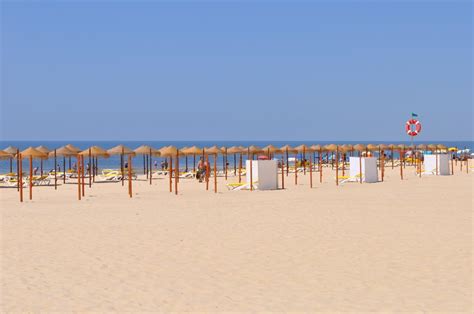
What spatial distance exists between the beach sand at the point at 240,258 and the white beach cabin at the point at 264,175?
543cm

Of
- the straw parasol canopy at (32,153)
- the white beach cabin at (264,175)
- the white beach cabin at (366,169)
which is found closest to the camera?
Result: the white beach cabin at (264,175)

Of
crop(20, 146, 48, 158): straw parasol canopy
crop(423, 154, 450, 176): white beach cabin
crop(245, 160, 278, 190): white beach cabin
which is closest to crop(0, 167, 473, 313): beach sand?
crop(245, 160, 278, 190): white beach cabin

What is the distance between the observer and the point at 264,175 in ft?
67.3

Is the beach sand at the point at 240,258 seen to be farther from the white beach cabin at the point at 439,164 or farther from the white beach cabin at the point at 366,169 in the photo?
the white beach cabin at the point at 439,164

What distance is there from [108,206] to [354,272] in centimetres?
918

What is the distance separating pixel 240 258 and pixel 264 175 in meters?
12.3

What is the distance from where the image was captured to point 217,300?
607 cm

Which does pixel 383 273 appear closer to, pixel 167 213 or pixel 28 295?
pixel 28 295

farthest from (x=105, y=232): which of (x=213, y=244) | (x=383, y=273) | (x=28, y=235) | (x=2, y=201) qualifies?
(x=2, y=201)

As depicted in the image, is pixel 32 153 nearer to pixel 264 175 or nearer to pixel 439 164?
pixel 264 175

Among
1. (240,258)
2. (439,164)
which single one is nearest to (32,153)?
(439,164)

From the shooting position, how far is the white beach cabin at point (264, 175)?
806 inches

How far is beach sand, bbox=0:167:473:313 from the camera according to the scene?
607 centimetres

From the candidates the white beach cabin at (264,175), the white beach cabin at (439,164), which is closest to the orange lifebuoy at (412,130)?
the white beach cabin at (439,164)
